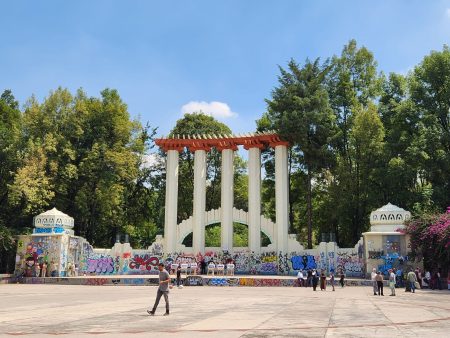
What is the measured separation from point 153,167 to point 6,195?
16687 mm

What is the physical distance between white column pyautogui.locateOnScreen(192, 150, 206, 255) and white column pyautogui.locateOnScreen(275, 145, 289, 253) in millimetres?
7174

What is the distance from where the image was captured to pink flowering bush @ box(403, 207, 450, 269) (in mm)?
29094

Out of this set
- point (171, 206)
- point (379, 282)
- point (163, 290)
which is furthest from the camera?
point (171, 206)

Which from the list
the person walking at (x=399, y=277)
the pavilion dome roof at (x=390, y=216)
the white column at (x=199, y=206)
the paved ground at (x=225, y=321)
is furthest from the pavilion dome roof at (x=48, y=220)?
the person walking at (x=399, y=277)

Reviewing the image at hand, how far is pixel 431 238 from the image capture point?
3027 cm

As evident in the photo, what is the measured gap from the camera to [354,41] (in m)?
49.6

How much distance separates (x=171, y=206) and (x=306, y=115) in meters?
15.4

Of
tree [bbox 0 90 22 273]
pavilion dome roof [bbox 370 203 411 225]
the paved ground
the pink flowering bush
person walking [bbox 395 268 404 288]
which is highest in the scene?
tree [bbox 0 90 22 273]

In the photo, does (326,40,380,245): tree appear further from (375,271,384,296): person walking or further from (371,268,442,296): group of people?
(375,271,384,296): person walking

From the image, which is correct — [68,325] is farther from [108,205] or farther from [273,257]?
[108,205]

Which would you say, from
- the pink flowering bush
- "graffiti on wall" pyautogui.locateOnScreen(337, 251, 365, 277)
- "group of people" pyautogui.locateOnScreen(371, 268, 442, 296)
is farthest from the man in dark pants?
"graffiti on wall" pyautogui.locateOnScreen(337, 251, 365, 277)

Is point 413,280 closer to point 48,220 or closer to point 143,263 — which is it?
point 143,263

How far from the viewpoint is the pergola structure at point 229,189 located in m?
43.4

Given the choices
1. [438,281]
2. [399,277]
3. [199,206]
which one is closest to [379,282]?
[438,281]
